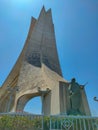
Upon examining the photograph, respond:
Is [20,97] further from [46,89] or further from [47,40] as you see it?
[47,40]

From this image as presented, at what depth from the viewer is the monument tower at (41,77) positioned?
9955 millimetres

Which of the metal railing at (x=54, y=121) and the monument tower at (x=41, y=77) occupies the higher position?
the monument tower at (x=41, y=77)

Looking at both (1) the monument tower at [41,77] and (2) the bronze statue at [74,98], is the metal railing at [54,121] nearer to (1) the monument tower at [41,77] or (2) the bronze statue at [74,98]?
(2) the bronze statue at [74,98]

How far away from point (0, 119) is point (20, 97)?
23.6 feet

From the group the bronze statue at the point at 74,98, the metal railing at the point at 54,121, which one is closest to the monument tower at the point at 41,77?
the bronze statue at the point at 74,98

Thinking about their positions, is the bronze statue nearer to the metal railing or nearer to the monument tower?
the monument tower

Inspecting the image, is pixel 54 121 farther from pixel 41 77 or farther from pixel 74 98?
pixel 41 77

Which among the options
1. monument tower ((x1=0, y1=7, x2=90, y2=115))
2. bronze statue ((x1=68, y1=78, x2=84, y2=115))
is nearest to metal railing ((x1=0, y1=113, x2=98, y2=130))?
bronze statue ((x1=68, y1=78, x2=84, y2=115))

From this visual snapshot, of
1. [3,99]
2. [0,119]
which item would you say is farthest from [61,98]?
[3,99]

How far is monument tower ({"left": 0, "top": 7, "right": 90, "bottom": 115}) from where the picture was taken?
996 cm

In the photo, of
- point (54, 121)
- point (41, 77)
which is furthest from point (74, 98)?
point (54, 121)

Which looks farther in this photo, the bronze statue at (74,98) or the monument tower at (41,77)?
the monument tower at (41,77)

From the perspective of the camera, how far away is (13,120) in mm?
4551

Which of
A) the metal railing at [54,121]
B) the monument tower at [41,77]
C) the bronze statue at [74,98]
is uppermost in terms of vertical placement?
the monument tower at [41,77]
